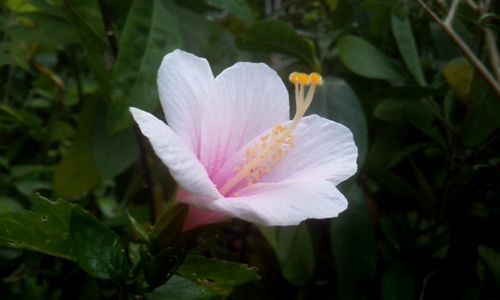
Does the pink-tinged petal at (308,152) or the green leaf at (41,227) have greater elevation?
the pink-tinged petal at (308,152)

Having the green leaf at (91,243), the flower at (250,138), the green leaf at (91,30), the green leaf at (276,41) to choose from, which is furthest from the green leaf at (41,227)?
the green leaf at (276,41)

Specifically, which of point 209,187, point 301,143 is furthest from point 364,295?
point 209,187

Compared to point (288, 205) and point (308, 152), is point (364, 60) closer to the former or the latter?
point (308, 152)

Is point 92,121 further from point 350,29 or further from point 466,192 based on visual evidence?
point 466,192

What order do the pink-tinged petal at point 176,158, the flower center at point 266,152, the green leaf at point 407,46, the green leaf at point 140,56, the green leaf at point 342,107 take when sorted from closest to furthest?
the pink-tinged petal at point 176,158 → the flower center at point 266,152 → the green leaf at point 140,56 → the green leaf at point 342,107 → the green leaf at point 407,46

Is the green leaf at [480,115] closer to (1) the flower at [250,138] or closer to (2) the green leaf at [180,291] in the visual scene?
(1) the flower at [250,138]

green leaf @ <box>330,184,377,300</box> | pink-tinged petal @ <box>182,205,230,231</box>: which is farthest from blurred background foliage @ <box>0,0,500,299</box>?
pink-tinged petal @ <box>182,205,230,231</box>

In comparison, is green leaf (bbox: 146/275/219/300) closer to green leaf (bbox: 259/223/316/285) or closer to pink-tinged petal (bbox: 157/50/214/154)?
pink-tinged petal (bbox: 157/50/214/154)
